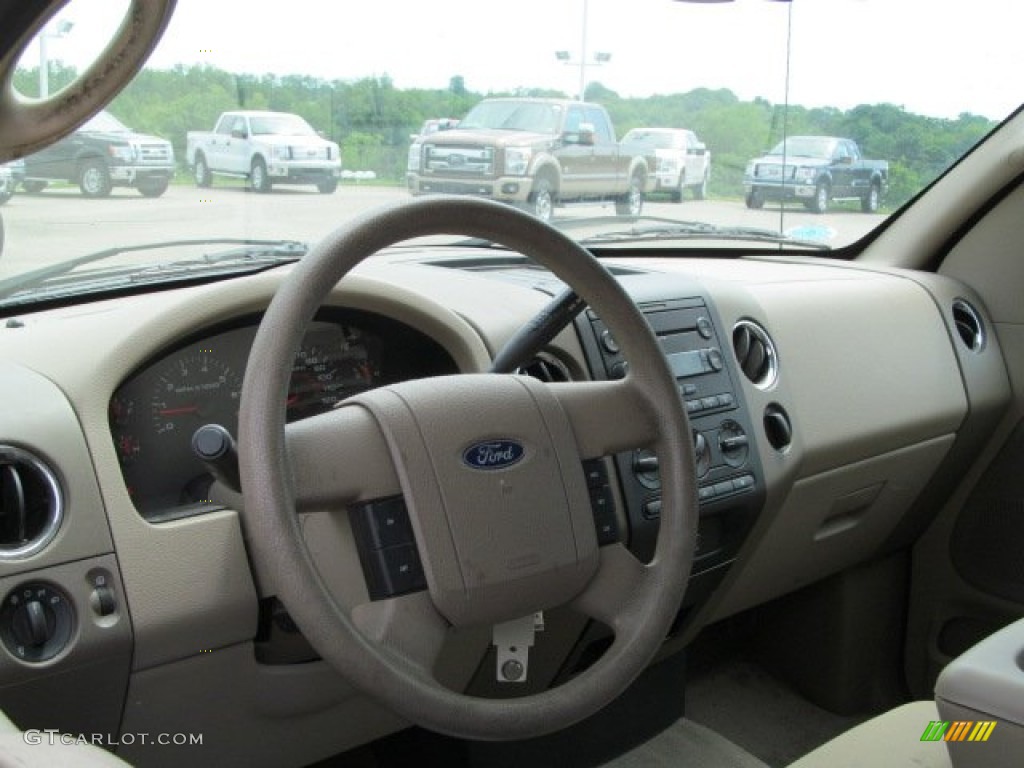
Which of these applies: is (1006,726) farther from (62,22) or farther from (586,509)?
(62,22)

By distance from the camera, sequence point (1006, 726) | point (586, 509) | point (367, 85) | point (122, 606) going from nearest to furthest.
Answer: point (1006, 726)
point (586, 509)
point (122, 606)
point (367, 85)

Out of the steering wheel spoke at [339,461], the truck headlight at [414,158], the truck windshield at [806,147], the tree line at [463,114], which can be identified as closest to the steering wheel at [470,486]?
the steering wheel spoke at [339,461]

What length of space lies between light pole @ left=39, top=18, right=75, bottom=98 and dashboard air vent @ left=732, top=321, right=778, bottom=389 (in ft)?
5.87

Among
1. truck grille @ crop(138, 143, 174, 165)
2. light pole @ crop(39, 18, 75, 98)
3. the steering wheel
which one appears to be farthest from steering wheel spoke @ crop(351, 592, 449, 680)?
truck grille @ crop(138, 143, 174, 165)

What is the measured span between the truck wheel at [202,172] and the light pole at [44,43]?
1.47m

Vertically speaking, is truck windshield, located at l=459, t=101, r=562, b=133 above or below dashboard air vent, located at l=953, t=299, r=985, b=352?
above

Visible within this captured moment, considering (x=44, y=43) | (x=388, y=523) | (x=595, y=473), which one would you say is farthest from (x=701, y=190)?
(x=44, y=43)

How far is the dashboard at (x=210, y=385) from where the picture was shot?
6.19 ft

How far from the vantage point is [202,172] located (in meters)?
2.49

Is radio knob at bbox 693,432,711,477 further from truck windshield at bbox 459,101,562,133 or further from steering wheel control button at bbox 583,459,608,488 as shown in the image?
truck windshield at bbox 459,101,562,133

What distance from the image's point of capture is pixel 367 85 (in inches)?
118

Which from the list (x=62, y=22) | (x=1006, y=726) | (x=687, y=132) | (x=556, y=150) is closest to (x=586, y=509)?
(x=1006, y=726)

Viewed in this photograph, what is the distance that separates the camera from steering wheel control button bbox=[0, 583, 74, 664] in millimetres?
1659

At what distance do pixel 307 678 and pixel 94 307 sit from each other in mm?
718
